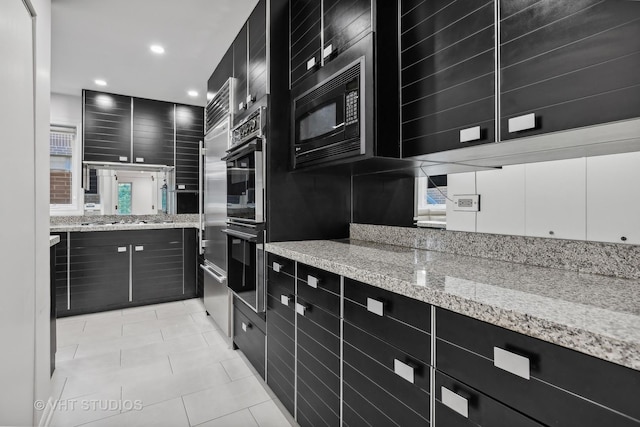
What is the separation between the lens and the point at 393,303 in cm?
104

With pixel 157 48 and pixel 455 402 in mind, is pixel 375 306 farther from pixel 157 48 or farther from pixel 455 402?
pixel 157 48

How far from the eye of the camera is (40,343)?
5.28 ft

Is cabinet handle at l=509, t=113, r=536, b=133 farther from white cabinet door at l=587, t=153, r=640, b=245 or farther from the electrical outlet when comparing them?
the electrical outlet

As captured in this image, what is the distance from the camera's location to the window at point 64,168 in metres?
4.21

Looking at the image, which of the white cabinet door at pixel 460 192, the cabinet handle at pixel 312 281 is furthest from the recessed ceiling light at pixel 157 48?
the white cabinet door at pixel 460 192

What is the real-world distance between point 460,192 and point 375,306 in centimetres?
83

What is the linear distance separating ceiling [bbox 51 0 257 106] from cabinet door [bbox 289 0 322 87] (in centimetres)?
60

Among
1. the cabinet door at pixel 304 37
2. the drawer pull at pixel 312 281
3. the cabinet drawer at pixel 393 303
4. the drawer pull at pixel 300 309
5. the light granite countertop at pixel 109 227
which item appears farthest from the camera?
the light granite countertop at pixel 109 227

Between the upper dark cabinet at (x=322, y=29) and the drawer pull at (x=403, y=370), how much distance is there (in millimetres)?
1311

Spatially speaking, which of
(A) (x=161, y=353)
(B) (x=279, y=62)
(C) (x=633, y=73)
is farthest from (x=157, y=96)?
(C) (x=633, y=73)

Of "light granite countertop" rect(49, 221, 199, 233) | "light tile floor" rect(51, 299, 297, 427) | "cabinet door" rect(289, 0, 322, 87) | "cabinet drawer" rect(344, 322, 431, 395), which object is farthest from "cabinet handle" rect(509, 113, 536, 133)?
"light granite countertop" rect(49, 221, 199, 233)

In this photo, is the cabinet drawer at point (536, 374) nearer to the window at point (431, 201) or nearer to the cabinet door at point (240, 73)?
the window at point (431, 201)

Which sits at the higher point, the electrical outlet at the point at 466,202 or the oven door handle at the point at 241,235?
the electrical outlet at the point at 466,202

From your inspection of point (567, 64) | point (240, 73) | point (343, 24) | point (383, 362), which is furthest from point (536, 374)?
point (240, 73)
